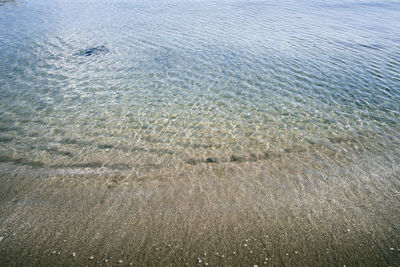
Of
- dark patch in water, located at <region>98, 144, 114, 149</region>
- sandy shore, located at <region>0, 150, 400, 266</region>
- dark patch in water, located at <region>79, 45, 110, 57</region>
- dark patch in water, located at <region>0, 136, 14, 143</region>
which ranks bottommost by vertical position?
sandy shore, located at <region>0, 150, 400, 266</region>

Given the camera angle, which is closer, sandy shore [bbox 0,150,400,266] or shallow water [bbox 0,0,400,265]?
sandy shore [bbox 0,150,400,266]

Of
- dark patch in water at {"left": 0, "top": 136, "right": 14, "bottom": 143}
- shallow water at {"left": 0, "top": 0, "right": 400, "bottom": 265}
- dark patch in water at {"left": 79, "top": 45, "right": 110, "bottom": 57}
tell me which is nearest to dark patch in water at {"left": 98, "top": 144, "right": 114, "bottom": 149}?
shallow water at {"left": 0, "top": 0, "right": 400, "bottom": 265}

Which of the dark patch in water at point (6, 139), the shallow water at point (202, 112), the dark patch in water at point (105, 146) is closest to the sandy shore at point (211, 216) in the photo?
the shallow water at point (202, 112)

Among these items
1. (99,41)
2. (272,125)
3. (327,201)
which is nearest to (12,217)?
(327,201)

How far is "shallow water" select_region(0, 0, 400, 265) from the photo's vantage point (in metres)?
7.50

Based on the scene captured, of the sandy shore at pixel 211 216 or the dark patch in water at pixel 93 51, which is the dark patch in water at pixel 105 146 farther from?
the dark patch in water at pixel 93 51

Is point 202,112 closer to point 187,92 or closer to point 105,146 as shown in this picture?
point 187,92

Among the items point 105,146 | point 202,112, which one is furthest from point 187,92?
point 105,146

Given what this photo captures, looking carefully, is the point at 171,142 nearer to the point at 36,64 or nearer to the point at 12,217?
the point at 12,217

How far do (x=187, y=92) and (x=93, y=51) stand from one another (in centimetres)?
867

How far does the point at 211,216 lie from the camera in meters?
6.36

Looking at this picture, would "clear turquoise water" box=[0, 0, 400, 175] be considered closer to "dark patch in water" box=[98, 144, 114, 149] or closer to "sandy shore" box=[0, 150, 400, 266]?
"dark patch in water" box=[98, 144, 114, 149]

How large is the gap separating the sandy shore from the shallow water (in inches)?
2.9

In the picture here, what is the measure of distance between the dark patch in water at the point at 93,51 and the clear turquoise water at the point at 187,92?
21 cm
